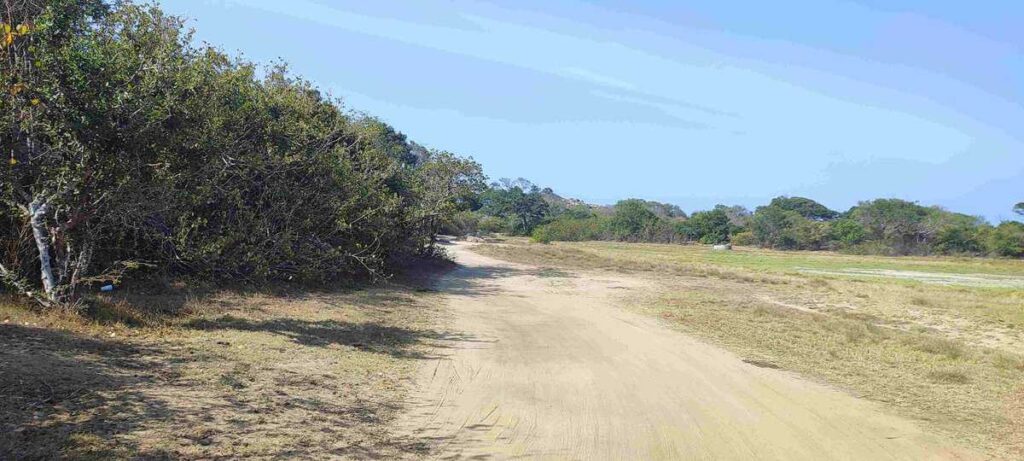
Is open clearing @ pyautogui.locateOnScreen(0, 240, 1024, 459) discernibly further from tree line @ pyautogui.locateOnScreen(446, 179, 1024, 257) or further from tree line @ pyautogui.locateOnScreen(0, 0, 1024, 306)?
tree line @ pyautogui.locateOnScreen(446, 179, 1024, 257)

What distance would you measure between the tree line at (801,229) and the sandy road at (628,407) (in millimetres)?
53722

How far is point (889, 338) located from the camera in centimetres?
1410

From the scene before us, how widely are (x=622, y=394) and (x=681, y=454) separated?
2.08 m

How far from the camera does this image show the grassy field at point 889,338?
26.2ft

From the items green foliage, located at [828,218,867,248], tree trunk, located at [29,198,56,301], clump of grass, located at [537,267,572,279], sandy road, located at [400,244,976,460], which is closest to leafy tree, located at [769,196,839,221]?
green foliage, located at [828,218,867,248]

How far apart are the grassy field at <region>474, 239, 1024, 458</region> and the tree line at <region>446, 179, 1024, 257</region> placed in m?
42.7

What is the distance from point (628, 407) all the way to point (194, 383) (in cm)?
478

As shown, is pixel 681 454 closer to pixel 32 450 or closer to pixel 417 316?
pixel 32 450

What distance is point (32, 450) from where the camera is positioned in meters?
3.99

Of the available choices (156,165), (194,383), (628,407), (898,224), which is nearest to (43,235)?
(156,165)

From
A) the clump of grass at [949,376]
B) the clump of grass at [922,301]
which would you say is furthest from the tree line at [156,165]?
the clump of grass at [922,301]

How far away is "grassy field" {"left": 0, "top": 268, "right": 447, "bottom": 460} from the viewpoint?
179 inches

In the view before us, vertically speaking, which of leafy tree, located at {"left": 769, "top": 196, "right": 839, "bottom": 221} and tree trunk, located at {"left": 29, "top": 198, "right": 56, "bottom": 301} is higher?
leafy tree, located at {"left": 769, "top": 196, "right": 839, "bottom": 221}

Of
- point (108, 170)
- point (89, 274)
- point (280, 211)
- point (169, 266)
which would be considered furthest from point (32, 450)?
point (280, 211)
